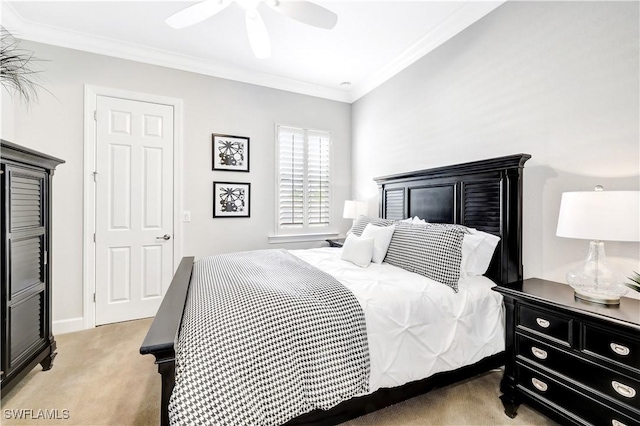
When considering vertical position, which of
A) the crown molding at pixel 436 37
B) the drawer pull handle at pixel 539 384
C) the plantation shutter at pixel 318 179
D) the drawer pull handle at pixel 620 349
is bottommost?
the drawer pull handle at pixel 539 384

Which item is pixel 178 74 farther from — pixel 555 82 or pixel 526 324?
pixel 526 324

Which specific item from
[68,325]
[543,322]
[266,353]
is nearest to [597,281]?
[543,322]

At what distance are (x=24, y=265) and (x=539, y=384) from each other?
3208 millimetres

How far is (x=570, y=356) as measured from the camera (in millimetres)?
1433

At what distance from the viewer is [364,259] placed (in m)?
2.24

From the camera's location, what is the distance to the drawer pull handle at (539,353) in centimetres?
155

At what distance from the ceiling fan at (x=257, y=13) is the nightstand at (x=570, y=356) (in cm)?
210

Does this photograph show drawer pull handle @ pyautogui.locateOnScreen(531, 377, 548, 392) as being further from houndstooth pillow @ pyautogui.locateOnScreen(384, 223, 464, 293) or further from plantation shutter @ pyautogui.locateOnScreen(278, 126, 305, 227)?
plantation shutter @ pyautogui.locateOnScreen(278, 126, 305, 227)

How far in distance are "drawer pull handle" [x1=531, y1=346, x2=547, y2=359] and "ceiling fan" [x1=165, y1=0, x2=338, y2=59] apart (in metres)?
2.33

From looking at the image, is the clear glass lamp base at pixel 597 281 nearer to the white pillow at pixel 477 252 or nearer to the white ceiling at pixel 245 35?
the white pillow at pixel 477 252

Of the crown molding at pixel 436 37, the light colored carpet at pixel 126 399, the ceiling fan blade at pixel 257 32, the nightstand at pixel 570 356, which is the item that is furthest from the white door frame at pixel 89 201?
the nightstand at pixel 570 356

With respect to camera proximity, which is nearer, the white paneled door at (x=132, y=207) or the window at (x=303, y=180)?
the white paneled door at (x=132, y=207)

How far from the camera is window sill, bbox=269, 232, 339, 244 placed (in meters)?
3.79

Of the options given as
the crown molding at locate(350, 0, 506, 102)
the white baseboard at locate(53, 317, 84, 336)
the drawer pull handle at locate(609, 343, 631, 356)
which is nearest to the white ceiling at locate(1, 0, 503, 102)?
the crown molding at locate(350, 0, 506, 102)
